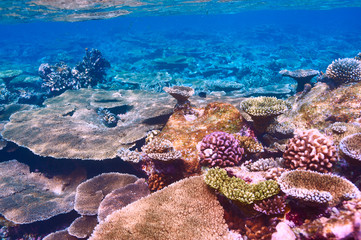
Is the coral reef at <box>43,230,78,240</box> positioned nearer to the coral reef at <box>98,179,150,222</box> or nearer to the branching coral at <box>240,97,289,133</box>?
the coral reef at <box>98,179,150,222</box>

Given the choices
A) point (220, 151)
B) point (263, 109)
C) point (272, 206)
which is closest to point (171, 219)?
point (272, 206)

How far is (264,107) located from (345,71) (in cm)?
378

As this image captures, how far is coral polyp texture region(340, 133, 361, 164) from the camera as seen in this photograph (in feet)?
9.55

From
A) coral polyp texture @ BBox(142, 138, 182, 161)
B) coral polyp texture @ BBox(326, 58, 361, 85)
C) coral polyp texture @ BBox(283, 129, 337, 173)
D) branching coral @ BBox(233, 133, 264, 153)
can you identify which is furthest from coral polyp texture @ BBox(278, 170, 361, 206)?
coral polyp texture @ BBox(326, 58, 361, 85)

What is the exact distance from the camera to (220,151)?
158 inches

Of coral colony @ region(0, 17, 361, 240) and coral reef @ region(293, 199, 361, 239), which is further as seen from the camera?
coral colony @ region(0, 17, 361, 240)

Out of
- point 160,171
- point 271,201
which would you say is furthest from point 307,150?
point 160,171

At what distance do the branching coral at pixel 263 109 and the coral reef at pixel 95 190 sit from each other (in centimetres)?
346

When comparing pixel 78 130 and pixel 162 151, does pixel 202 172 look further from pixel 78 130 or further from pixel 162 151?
pixel 78 130

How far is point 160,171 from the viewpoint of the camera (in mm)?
4215

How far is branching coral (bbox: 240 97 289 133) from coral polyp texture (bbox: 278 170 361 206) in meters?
2.17

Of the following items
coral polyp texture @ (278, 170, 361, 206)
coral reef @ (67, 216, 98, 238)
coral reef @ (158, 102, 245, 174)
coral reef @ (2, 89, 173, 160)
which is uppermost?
coral polyp texture @ (278, 170, 361, 206)

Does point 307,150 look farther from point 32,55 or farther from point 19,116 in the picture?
point 32,55

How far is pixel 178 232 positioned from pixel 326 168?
8.55 ft
